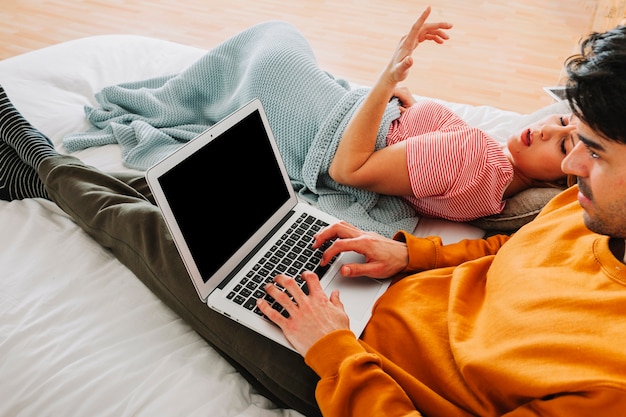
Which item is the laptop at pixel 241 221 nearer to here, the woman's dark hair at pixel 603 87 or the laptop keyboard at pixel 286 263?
the laptop keyboard at pixel 286 263

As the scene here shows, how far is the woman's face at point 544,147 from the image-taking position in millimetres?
1152

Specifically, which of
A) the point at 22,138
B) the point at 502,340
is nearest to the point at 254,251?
the point at 502,340

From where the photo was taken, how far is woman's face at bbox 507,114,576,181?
45.4 inches

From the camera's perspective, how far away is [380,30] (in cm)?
329

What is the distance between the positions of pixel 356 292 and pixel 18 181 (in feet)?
2.96

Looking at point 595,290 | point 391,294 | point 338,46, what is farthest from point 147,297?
point 338,46

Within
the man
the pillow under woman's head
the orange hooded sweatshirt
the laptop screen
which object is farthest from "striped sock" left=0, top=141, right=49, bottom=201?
the pillow under woman's head

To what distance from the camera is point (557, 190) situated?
1141 millimetres

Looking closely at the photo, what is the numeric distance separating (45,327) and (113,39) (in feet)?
4.69

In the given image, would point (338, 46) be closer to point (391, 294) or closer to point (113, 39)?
point (113, 39)

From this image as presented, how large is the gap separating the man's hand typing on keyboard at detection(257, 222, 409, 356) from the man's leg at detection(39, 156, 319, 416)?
0.07 meters

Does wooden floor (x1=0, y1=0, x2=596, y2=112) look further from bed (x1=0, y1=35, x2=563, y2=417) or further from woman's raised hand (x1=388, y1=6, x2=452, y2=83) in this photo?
bed (x1=0, y1=35, x2=563, y2=417)

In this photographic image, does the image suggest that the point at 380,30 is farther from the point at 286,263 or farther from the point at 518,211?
the point at 286,263

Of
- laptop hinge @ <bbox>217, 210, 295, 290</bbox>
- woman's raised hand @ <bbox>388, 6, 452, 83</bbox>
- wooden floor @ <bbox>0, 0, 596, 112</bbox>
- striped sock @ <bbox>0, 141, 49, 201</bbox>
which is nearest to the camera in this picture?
laptop hinge @ <bbox>217, 210, 295, 290</bbox>
